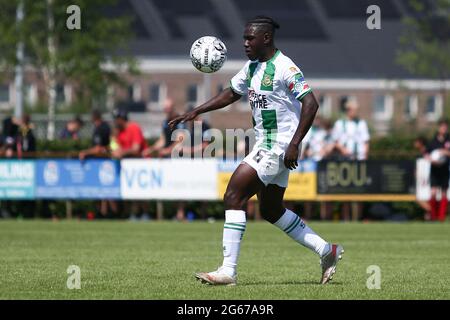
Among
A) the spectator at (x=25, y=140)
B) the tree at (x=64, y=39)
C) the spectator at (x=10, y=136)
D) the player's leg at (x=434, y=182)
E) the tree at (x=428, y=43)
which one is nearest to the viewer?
the player's leg at (x=434, y=182)

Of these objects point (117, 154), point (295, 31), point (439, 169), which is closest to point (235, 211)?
point (439, 169)

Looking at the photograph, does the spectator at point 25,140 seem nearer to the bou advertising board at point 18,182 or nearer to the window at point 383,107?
the bou advertising board at point 18,182

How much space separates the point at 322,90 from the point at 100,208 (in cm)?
4640

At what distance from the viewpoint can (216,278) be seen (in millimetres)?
10938

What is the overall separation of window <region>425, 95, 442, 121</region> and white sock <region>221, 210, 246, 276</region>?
64.4 m

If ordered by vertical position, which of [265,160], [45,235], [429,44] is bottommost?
[45,235]

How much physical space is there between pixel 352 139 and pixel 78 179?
6.16m

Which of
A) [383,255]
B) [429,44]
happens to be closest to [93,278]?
[383,255]

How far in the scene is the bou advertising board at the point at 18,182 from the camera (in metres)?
27.2

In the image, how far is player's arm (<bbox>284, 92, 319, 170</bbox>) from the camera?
1099cm

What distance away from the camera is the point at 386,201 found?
2650 centimetres

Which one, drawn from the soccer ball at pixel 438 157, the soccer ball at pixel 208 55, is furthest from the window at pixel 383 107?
the soccer ball at pixel 208 55

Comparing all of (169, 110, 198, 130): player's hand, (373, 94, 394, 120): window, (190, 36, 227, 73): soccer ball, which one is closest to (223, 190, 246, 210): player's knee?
(169, 110, 198, 130): player's hand
